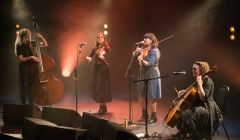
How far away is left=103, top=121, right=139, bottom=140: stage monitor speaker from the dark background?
582 centimetres

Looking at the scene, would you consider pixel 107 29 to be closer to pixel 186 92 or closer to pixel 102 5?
pixel 102 5

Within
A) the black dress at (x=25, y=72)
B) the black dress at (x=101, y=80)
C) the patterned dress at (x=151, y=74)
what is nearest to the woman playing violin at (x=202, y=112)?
the patterned dress at (x=151, y=74)

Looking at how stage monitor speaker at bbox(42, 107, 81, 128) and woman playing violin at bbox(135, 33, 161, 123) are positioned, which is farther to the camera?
woman playing violin at bbox(135, 33, 161, 123)

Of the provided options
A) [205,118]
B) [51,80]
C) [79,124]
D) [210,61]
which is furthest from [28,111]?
[210,61]

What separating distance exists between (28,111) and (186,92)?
8.45 feet

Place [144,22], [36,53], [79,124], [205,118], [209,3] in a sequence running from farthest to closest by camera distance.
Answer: [144,22] < [209,3] < [36,53] < [205,118] < [79,124]

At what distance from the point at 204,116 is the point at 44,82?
11.5ft

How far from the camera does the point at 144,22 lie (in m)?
11.3

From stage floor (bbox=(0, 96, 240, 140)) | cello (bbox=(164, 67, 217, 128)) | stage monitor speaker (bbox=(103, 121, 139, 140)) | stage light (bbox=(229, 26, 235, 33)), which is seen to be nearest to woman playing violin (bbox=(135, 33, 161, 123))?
stage floor (bbox=(0, 96, 240, 140))

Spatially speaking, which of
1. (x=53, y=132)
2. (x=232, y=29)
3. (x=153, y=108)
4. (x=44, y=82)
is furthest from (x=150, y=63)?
(x=53, y=132)

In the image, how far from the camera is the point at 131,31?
11656mm

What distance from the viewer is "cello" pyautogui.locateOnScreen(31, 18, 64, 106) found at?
→ 7691 millimetres

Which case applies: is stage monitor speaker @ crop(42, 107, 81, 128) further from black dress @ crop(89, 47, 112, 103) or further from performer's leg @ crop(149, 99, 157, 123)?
black dress @ crop(89, 47, 112, 103)

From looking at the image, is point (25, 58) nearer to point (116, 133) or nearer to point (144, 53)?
point (144, 53)
